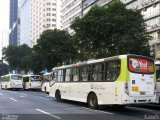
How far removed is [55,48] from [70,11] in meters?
47.7

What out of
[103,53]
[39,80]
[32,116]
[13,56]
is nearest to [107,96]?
[32,116]

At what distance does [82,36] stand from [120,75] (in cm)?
1862

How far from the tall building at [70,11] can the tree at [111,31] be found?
5065 centimetres

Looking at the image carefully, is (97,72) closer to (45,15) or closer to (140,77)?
(140,77)

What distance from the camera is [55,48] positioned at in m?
49.7

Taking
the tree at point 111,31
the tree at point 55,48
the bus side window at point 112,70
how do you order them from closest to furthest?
the bus side window at point 112,70
the tree at point 111,31
the tree at point 55,48

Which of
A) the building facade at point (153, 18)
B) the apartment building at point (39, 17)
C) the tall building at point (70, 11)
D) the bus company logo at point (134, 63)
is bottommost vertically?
the bus company logo at point (134, 63)

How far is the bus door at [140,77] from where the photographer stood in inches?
632

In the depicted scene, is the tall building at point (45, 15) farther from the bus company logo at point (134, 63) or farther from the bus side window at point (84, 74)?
the bus company logo at point (134, 63)

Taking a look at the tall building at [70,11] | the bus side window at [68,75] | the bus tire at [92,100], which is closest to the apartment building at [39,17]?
the tall building at [70,11]

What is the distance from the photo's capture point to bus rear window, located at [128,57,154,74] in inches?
639

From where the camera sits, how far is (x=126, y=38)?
1271 inches

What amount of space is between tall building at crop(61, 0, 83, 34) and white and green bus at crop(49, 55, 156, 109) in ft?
221

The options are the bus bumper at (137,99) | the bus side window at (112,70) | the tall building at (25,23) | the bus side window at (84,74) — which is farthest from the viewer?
the tall building at (25,23)
